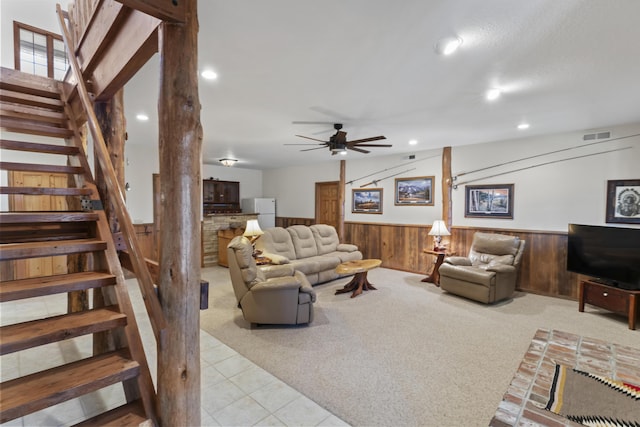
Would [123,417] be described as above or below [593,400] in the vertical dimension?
above

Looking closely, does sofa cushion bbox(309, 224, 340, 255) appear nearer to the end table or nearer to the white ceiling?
the end table

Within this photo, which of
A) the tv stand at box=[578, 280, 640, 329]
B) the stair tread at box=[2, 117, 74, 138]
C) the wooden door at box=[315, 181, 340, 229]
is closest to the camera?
the stair tread at box=[2, 117, 74, 138]

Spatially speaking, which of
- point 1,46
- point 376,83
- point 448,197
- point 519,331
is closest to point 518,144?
point 448,197

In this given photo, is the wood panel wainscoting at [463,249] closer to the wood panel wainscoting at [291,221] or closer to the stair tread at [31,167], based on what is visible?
the wood panel wainscoting at [291,221]

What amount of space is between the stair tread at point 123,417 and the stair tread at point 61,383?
136mm

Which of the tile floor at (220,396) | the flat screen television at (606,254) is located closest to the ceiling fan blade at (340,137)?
the tile floor at (220,396)

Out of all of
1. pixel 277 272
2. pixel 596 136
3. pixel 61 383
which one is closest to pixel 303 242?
pixel 277 272

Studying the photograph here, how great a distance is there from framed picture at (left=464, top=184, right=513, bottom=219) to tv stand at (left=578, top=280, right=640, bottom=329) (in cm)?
149

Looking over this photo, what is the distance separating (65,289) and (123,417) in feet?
2.52

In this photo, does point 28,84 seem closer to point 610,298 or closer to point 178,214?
point 178,214

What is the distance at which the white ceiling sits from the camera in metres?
1.72

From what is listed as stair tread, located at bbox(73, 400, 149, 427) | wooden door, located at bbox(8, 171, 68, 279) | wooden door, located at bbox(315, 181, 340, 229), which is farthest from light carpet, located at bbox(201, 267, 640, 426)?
wooden door, located at bbox(315, 181, 340, 229)

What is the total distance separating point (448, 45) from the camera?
2010mm

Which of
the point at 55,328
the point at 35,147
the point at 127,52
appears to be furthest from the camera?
the point at 35,147
